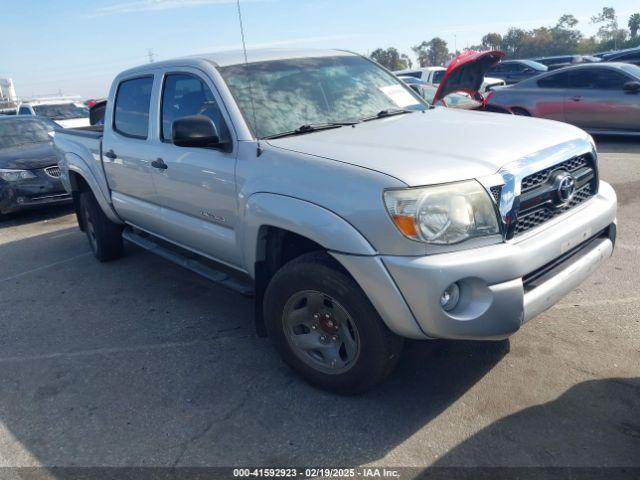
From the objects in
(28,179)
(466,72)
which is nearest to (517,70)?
(466,72)

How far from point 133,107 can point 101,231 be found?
1.67 m

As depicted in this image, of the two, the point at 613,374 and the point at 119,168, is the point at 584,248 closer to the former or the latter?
the point at 613,374

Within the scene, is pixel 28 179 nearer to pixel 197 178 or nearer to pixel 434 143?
pixel 197 178

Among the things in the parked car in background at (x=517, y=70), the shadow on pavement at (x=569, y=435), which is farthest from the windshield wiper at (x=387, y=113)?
the parked car in background at (x=517, y=70)

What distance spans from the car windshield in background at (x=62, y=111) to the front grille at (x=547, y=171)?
570 inches

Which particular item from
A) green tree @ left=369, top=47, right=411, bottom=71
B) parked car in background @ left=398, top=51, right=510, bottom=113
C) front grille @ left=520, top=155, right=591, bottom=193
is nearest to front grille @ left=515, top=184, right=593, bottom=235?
front grille @ left=520, top=155, right=591, bottom=193

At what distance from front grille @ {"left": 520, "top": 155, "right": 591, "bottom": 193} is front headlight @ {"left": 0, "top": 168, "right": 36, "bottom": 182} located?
7.79m

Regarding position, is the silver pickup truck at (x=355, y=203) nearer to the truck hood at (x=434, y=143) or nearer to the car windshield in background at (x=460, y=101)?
the truck hood at (x=434, y=143)

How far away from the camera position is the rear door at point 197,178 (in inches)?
142

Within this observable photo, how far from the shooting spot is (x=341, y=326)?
309 centimetres

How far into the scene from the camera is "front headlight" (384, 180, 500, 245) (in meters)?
2.65

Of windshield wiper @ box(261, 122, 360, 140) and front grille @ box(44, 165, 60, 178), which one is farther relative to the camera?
front grille @ box(44, 165, 60, 178)

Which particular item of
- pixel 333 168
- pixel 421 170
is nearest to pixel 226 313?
pixel 333 168

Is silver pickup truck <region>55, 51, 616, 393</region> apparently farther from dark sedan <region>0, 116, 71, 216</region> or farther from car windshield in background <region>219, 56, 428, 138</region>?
dark sedan <region>0, 116, 71, 216</region>
